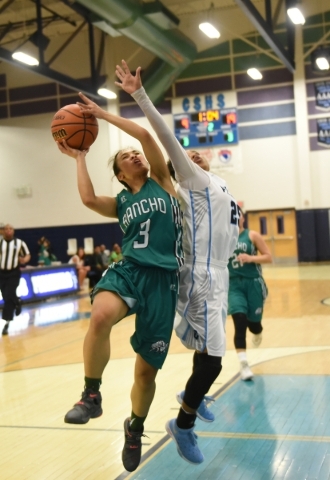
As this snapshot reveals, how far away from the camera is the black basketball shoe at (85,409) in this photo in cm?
358

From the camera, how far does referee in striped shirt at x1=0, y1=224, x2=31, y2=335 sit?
11.3 m

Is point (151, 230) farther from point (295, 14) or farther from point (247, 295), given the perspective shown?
point (295, 14)

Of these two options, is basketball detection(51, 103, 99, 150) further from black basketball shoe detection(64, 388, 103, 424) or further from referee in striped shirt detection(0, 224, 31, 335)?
referee in striped shirt detection(0, 224, 31, 335)

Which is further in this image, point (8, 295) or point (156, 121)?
point (8, 295)

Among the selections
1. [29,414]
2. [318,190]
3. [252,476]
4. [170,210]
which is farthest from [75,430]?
[318,190]

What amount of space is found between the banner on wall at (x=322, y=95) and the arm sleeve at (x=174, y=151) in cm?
2029

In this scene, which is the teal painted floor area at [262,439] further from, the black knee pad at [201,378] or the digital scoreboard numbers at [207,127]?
the digital scoreboard numbers at [207,127]

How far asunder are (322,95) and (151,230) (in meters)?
20.8

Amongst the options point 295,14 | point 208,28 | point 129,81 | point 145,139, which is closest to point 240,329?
point 145,139

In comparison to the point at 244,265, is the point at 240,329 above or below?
below

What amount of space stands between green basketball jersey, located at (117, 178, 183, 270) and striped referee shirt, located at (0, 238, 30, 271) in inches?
302

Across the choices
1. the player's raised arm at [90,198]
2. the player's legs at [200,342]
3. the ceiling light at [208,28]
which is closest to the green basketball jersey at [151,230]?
the player's raised arm at [90,198]

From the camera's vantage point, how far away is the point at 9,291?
11.3 m

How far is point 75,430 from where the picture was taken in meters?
5.22
